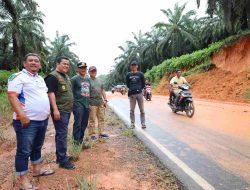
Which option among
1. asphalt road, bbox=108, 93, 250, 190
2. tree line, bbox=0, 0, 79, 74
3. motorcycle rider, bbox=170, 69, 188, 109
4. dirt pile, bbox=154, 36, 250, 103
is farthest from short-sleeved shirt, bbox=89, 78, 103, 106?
tree line, bbox=0, 0, 79, 74

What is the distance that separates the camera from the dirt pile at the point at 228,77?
1874cm

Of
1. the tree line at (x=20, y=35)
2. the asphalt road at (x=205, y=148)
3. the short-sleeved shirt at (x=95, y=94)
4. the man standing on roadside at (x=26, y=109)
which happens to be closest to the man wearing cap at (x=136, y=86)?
the asphalt road at (x=205, y=148)

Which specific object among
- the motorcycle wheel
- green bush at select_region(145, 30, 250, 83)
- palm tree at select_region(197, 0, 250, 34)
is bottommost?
the motorcycle wheel

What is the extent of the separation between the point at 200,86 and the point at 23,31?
20538 mm

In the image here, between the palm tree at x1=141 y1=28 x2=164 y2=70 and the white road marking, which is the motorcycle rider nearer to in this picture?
the white road marking

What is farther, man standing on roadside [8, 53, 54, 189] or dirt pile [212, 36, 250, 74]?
dirt pile [212, 36, 250, 74]

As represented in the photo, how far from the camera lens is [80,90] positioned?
6.09 m

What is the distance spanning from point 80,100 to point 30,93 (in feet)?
6.23

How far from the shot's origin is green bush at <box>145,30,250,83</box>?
23706mm

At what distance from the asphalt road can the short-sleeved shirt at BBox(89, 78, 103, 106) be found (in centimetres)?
138

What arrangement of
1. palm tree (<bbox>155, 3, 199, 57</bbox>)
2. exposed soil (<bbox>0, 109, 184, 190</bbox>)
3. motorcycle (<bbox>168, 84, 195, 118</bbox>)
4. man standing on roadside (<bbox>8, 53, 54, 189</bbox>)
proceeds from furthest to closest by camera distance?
palm tree (<bbox>155, 3, 199, 57</bbox>)
motorcycle (<bbox>168, 84, 195, 118</bbox>)
exposed soil (<bbox>0, 109, 184, 190</bbox>)
man standing on roadside (<bbox>8, 53, 54, 189</bbox>)

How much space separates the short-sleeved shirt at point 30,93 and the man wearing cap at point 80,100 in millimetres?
1598

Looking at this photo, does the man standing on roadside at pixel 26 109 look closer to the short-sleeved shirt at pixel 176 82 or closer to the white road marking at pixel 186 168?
the white road marking at pixel 186 168

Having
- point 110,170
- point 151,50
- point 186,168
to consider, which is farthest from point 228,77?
point 151,50
